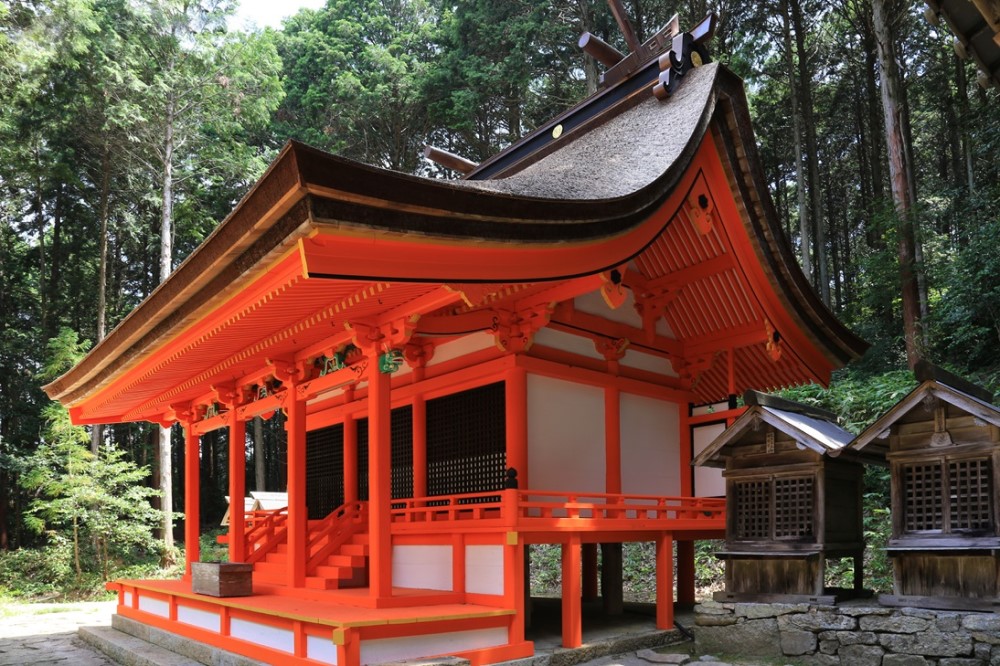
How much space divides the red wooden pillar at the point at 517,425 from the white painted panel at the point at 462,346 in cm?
60

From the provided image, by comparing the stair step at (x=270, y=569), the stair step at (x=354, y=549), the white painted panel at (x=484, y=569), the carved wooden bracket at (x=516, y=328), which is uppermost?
the carved wooden bracket at (x=516, y=328)

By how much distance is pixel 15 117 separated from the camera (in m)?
21.8

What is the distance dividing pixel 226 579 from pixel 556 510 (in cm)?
393

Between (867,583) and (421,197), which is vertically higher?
(421,197)

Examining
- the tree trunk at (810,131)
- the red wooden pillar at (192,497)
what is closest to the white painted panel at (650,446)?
the red wooden pillar at (192,497)

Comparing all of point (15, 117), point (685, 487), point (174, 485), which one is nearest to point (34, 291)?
point (15, 117)

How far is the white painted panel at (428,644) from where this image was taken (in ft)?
21.5

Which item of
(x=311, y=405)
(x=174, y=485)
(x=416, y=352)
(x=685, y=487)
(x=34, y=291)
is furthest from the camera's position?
(x=174, y=485)

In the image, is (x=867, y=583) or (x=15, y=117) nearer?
(x=867, y=583)

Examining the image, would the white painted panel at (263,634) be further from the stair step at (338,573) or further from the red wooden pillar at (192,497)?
the red wooden pillar at (192,497)

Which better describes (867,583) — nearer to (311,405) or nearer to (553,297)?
(553,297)

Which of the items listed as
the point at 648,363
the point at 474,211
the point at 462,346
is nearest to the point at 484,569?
the point at 462,346

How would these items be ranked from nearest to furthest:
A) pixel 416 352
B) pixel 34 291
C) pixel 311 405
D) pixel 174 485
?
pixel 416 352, pixel 311 405, pixel 34 291, pixel 174 485

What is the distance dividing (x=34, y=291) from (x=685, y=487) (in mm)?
26231
